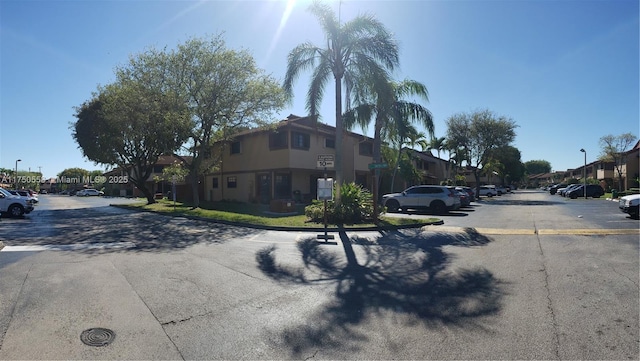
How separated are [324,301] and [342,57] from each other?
44.8 ft

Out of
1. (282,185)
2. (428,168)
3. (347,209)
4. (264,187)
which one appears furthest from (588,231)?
(428,168)

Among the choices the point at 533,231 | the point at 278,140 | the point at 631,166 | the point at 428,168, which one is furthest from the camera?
the point at 428,168

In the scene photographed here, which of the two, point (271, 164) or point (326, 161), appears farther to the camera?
point (271, 164)

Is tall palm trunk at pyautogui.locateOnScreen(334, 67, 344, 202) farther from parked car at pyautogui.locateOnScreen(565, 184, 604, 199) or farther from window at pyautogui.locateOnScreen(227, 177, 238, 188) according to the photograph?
parked car at pyautogui.locateOnScreen(565, 184, 604, 199)

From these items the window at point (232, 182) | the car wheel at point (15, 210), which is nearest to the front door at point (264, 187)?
the window at point (232, 182)

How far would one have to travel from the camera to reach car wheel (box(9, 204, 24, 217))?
20.5 meters

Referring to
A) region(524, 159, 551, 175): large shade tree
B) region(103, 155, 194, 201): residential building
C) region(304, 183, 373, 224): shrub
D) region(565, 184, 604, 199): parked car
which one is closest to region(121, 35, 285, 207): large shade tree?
region(304, 183, 373, 224): shrub

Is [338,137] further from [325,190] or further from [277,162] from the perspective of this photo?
[277,162]

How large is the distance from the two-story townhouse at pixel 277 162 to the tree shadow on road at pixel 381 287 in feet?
52.0

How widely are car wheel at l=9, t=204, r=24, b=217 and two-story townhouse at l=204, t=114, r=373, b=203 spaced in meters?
12.6

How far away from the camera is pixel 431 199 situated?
2164 cm

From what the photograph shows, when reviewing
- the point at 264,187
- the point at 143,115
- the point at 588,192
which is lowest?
the point at 588,192

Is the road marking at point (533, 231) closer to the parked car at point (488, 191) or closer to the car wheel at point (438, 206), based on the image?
the car wheel at point (438, 206)

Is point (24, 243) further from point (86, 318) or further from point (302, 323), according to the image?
point (302, 323)
